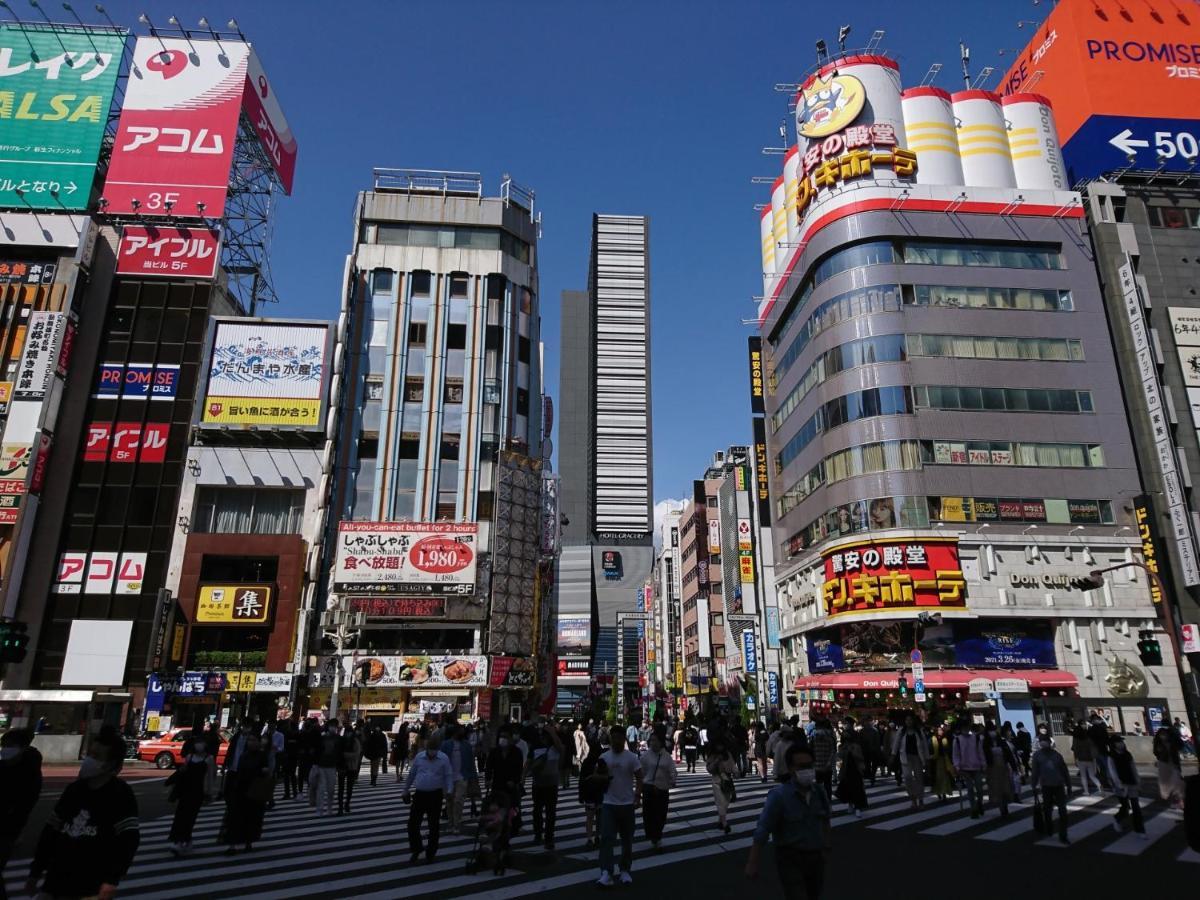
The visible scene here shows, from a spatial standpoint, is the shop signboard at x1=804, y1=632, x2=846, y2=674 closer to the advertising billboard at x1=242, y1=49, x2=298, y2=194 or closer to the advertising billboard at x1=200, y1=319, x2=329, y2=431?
the advertising billboard at x1=200, y1=319, x2=329, y2=431

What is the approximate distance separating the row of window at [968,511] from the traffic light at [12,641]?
3444 cm

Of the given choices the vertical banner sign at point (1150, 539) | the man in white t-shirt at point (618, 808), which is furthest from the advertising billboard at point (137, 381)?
the vertical banner sign at point (1150, 539)

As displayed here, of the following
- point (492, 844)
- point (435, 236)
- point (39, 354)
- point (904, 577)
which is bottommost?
point (492, 844)

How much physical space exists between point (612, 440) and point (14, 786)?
154 metres

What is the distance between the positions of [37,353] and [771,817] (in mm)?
52112

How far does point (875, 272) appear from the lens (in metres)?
42.5

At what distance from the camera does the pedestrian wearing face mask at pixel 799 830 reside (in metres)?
6.02

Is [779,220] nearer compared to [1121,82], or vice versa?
[1121,82]

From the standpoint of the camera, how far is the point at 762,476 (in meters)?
54.2

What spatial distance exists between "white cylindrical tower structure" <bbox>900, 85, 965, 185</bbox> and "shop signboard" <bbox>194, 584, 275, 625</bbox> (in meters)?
45.6

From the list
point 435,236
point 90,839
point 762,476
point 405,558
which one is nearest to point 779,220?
point 762,476

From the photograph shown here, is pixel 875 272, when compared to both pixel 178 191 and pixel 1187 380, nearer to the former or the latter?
pixel 1187 380

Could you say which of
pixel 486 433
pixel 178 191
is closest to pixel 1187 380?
pixel 486 433

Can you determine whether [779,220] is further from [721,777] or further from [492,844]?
[492,844]
